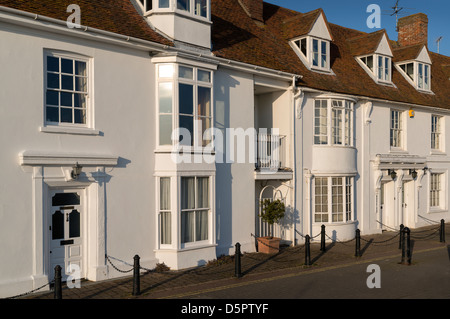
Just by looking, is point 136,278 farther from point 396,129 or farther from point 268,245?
point 396,129

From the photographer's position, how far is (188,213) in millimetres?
13383

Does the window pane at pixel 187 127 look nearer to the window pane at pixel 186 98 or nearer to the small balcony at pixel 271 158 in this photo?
the window pane at pixel 186 98

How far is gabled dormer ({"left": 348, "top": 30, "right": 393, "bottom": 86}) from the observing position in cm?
2109

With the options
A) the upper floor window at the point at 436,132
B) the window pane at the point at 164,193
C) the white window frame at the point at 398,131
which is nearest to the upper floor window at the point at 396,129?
the white window frame at the point at 398,131

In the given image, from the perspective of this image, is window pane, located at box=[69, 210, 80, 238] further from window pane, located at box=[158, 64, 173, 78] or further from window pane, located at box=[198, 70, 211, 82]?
window pane, located at box=[198, 70, 211, 82]

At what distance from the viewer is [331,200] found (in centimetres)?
1792

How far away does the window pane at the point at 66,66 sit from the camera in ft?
37.0

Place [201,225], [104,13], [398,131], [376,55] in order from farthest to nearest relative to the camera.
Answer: [398,131]
[376,55]
[201,225]
[104,13]

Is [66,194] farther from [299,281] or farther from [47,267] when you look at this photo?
[299,281]

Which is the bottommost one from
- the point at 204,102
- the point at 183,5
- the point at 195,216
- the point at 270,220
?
the point at 270,220

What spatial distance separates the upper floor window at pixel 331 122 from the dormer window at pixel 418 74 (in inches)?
264

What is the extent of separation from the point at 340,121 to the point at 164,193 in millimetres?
8536

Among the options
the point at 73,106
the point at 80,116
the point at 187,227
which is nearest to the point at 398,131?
the point at 187,227
